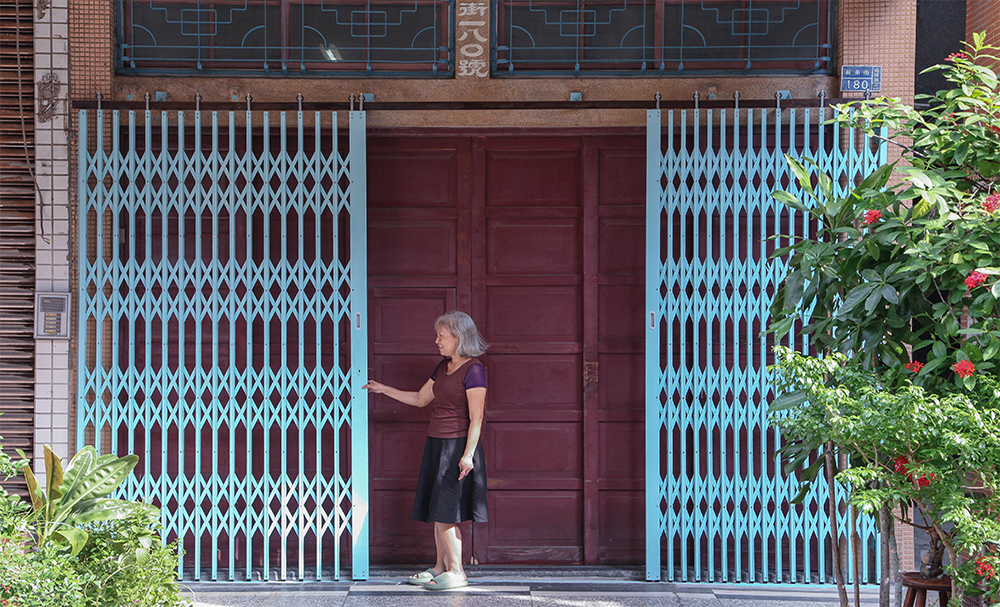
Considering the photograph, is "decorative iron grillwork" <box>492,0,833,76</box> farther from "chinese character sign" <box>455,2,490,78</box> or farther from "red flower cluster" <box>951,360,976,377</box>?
"red flower cluster" <box>951,360,976,377</box>

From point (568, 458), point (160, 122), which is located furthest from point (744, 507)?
point (160, 122)

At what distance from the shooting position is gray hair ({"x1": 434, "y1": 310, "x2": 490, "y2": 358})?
4.16 m

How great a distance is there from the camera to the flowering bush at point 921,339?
7.34ft

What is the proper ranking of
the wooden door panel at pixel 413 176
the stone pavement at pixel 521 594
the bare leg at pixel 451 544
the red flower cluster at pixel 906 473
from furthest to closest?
the wooden door panel at pixel 413 176 → the bare leg at pixel 451 544 → the stone pavement at pixel 521 594 → the red flower cluster at pixel 906 473

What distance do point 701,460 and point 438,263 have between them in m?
1.96

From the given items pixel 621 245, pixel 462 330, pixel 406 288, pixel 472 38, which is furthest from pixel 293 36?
pixel 621 245

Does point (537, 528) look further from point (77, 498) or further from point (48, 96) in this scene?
point (48, 96)

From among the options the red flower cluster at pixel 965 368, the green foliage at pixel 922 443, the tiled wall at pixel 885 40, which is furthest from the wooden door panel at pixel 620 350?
the red flower cluster at pixel 965 368

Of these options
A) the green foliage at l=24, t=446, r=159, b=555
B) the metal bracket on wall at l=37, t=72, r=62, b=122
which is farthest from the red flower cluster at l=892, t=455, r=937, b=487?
the metal bracket on wall at l=37, t=72, r=62, b=122

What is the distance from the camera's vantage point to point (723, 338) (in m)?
4.31

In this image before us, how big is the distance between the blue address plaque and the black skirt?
9.76ft

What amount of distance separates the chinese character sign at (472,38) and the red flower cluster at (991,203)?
286cm

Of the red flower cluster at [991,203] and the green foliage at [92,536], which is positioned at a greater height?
the red flower cluster at [991,203]

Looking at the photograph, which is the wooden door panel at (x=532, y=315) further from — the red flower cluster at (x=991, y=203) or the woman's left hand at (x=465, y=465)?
the red flower cluster at (x=991, y=203)
